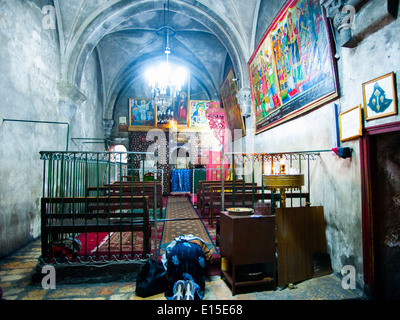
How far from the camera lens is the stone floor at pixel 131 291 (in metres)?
2.60

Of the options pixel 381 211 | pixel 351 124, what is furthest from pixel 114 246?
pixel 351 124

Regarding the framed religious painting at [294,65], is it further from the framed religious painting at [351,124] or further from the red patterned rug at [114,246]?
the red patterned rug at [114,246]

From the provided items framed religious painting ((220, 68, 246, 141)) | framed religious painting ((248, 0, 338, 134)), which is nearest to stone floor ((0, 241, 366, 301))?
framed religious painting ((248, 0, 338, 134))

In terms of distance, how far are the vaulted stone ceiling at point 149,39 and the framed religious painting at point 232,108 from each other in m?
0.92

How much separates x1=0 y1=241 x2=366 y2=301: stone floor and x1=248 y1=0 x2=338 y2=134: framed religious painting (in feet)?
8.38

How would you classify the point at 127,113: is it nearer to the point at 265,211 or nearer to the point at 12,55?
the point at 12,55

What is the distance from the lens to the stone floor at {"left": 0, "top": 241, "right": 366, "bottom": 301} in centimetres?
260

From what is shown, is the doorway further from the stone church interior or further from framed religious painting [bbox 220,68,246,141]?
framed religious painting [bbox 220,68,246,141]

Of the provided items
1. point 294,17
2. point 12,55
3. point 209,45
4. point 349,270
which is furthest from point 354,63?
point 209,45

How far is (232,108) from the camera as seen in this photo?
30.9 ft

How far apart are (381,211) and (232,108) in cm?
729

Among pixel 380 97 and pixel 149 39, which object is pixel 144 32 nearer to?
pixel 149 39

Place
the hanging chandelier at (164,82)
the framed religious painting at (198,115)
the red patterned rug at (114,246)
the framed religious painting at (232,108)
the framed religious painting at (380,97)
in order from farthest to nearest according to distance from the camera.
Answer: the framed religious painting at (198,115), the hanging chandelier at (164,82), the framed religious painting at (232,108), the red patterned rug at (114,246), the framed religious painting at (380,97)

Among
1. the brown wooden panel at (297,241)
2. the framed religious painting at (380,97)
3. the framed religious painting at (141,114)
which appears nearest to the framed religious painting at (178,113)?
the framed religious painting at (141,114)
